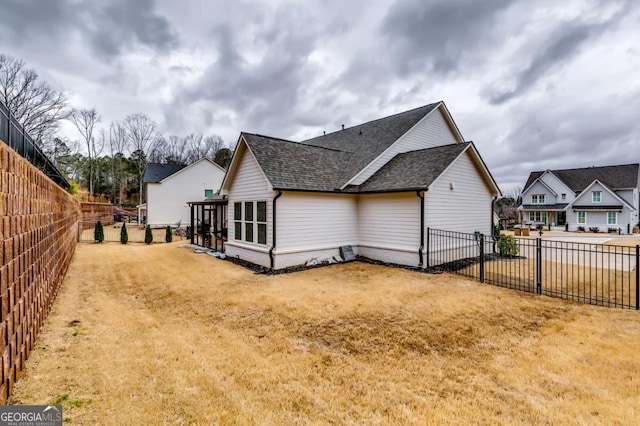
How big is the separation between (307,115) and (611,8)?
25.4 m

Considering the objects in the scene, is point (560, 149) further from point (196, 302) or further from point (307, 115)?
point (196, 302)

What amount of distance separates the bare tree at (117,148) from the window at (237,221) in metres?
41.5

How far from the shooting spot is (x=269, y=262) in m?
10.2

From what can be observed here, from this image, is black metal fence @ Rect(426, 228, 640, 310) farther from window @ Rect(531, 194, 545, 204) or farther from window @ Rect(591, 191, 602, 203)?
window @ Rect(531, 194, 545, 204)

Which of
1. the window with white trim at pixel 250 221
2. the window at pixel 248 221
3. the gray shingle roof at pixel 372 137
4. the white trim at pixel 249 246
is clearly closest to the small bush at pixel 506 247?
the gray shingle roof at pixel 372 137

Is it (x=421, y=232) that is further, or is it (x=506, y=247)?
(x=506, y=247)

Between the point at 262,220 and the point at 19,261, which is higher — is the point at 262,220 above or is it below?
above

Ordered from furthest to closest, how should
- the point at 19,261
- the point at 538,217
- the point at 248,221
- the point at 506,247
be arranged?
the point at 538,217 → the point at 506,247 → the point at 248,221 → the point at 19,261

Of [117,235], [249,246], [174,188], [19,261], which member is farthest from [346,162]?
[174,188]

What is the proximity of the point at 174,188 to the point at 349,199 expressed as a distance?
2401 centimetres

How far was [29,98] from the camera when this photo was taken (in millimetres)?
23234

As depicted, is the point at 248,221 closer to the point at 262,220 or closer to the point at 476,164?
the point at 262,220

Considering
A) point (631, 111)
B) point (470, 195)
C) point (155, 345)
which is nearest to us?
point (155, 345)

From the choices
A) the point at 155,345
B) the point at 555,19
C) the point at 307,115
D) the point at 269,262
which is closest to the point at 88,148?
the point at 307,115
